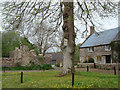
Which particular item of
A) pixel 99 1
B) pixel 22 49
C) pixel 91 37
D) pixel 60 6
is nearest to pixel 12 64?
pixel 22 49

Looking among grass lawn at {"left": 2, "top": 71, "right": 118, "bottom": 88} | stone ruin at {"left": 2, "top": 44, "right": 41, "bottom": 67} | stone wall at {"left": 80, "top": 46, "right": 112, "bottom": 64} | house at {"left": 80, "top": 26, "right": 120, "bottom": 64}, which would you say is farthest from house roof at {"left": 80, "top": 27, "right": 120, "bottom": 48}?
grass lawn at {"left": 2, "top": 71, "right": 118, "bottom": 88}

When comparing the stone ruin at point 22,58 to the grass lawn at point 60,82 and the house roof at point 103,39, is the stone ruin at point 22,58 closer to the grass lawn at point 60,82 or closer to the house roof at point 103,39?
the grass lawn at point 60,82

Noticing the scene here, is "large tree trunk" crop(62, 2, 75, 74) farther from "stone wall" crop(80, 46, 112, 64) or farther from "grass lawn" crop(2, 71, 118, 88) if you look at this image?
"stone wall" crop(80, 46, 112, 64)

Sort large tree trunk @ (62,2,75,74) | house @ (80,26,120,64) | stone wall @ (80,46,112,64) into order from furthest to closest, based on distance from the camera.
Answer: stone wall @ (80,46,112,64) < house @ (80,26,120,64) < large tree trunk @ (62,2,75,74)

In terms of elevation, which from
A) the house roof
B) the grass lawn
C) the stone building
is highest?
the house roof

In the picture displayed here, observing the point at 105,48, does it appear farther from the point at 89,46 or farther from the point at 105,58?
the point at 89,46

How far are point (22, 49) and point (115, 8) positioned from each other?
46.7 feet

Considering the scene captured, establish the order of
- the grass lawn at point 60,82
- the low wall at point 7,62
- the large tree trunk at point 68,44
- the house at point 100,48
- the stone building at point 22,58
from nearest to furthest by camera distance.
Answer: the grass lawn at point 60,82
the large tree trunk at point 68,44
the low wall at point 7,62
the stone building at point 22,58
the house at point 100,48

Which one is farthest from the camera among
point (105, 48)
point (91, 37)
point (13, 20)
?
point (91, 37)

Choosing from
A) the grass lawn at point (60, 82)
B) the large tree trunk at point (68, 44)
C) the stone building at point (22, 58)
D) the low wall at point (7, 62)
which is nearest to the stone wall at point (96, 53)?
the stone building at point (22, 58)

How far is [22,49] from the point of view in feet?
64.4

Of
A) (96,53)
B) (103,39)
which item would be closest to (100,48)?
(96,53)

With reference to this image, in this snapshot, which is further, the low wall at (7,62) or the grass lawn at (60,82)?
the low wall at (7,62)

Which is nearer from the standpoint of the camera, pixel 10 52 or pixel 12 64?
pixel 12 64
